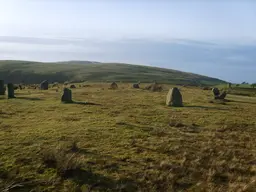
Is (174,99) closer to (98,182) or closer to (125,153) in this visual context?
A: (125,153)

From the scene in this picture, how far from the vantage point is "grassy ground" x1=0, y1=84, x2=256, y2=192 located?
38.5ft

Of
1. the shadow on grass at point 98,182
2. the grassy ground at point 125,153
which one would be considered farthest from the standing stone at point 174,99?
the shadow on grass at point 98,182

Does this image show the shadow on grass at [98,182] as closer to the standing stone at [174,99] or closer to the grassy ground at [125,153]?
the grassy ground at [125,153]

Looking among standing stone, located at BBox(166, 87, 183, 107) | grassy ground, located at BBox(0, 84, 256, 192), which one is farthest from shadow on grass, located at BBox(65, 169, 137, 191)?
standing stone, located at BBox(166, 87, 183, 107)

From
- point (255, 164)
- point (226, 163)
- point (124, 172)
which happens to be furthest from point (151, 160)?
point (255, 164)

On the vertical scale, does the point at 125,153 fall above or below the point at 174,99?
below

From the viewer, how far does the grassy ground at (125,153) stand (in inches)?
462

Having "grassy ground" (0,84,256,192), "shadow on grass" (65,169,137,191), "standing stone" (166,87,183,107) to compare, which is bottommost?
"shadow on grass" (65,169,137,191)

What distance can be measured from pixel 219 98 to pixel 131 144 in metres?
27.2

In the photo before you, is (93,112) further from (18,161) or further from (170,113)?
(18,161)

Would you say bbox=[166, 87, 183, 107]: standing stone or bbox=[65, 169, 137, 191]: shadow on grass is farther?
bbox=[166, 87, 183, 107]: standing stone

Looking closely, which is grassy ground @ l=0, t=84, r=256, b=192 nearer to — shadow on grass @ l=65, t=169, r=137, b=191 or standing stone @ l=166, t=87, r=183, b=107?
shadow on grass @ l=65, t=169, r=137, b=191

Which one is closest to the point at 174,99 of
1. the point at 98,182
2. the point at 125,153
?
the point at 125,153

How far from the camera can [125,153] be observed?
14.8 meters
